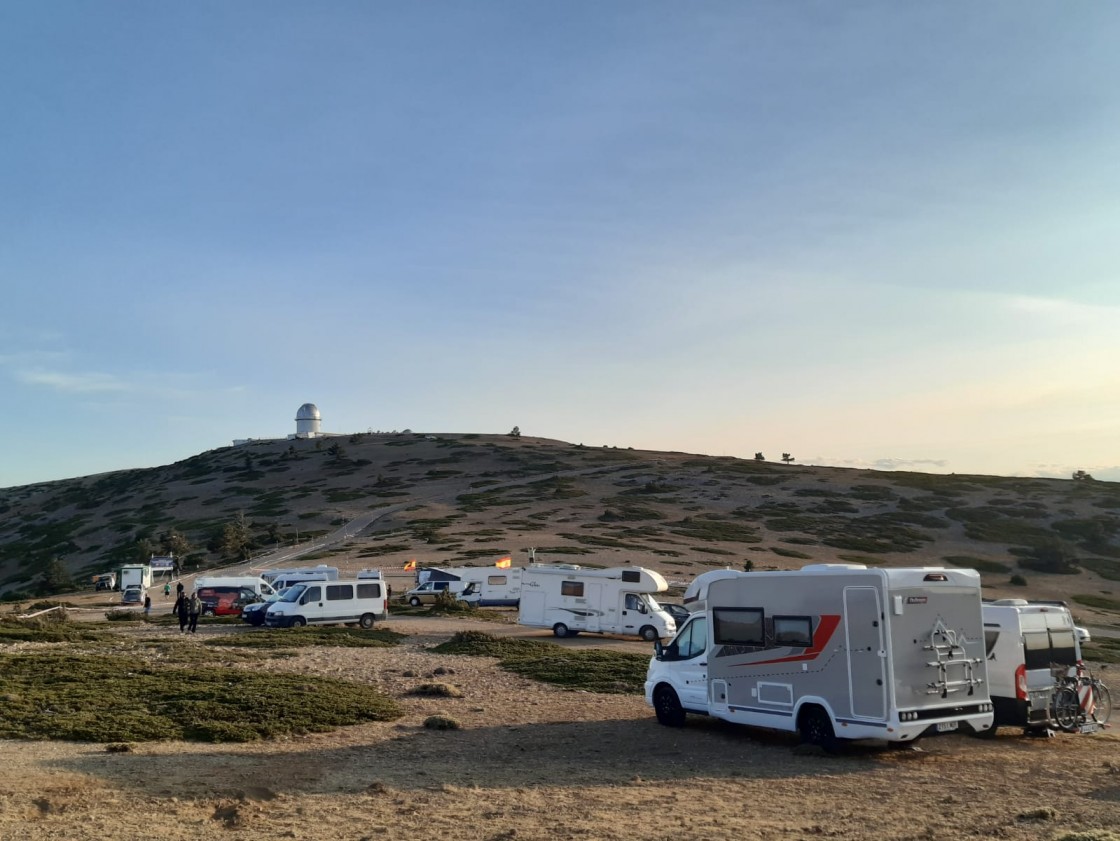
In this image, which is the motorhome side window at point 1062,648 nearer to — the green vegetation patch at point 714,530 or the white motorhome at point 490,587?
the white motorhome at point 490,587

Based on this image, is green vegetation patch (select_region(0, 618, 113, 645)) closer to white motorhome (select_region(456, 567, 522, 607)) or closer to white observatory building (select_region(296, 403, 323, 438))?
white motorhome (select_region(456, 567, 522, 607))

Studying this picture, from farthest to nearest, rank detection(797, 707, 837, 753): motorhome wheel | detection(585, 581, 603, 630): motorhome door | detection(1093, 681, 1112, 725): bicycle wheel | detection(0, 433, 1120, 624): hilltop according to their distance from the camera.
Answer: detection(0, 433, 1120, 624): hilltop
detection(585, 581, 603, 630): motorhome door
detection(1093, 681, 1112, 725): bicycle wheel
detection(797, 707, 837, 753): motorhome wheel

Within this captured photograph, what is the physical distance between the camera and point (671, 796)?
11.5 m

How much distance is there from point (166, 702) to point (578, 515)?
6632 centimetres

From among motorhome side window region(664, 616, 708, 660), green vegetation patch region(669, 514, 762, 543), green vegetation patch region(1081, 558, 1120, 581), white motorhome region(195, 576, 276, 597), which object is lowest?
motorhome side window region(664, 616, 708, 660)

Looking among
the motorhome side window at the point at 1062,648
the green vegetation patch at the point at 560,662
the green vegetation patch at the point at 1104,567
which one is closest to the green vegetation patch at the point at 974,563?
the green vegetation patch at the point at 1104,567

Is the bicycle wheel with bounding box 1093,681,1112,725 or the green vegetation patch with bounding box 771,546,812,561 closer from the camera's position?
the bicycle wheel with bounding box 1093,681,1112,725

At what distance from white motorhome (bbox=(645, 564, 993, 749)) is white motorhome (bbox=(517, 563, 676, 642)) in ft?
59.6

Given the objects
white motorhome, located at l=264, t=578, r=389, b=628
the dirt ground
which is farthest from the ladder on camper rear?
white motorhome, located at l=264, t=578, r=389, b=628

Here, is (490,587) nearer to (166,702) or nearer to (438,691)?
(438,691)

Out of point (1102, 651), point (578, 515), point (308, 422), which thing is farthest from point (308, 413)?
point (1102, 651)

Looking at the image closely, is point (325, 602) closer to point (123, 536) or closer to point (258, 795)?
point (258, 795)

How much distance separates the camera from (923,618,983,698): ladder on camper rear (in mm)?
13633

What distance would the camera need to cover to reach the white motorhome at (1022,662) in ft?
50.8
